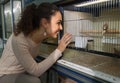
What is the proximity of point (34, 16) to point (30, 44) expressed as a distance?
20 cm

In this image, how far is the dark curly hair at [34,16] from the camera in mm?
1039

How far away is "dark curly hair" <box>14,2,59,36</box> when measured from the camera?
3.41ft

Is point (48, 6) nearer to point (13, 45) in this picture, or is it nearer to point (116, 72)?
point (13, 45)

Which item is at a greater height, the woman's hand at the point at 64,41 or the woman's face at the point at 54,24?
the woman's face at the point at 54,24

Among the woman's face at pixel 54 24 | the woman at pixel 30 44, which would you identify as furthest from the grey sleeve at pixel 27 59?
the woman's face at pixel 54 24

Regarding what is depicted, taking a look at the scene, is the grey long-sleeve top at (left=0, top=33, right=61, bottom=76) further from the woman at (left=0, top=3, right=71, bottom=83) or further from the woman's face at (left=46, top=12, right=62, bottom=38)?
the woman's face at (left=46, top=12, right=62, bottom=38)

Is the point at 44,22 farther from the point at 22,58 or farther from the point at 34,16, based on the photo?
the point at 22,58

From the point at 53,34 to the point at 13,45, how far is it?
27cm

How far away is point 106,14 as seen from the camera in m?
0.97

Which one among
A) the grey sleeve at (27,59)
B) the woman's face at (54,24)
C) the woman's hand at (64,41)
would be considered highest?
the woman's face at (54,24)

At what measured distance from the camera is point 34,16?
1.08 meters

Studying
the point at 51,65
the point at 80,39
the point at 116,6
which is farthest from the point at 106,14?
the point at 51,65

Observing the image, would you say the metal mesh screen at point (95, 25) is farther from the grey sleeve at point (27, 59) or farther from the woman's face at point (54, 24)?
the grey sleeve at point (27, 59)

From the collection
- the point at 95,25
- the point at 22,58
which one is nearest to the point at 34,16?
the point at 22,58
